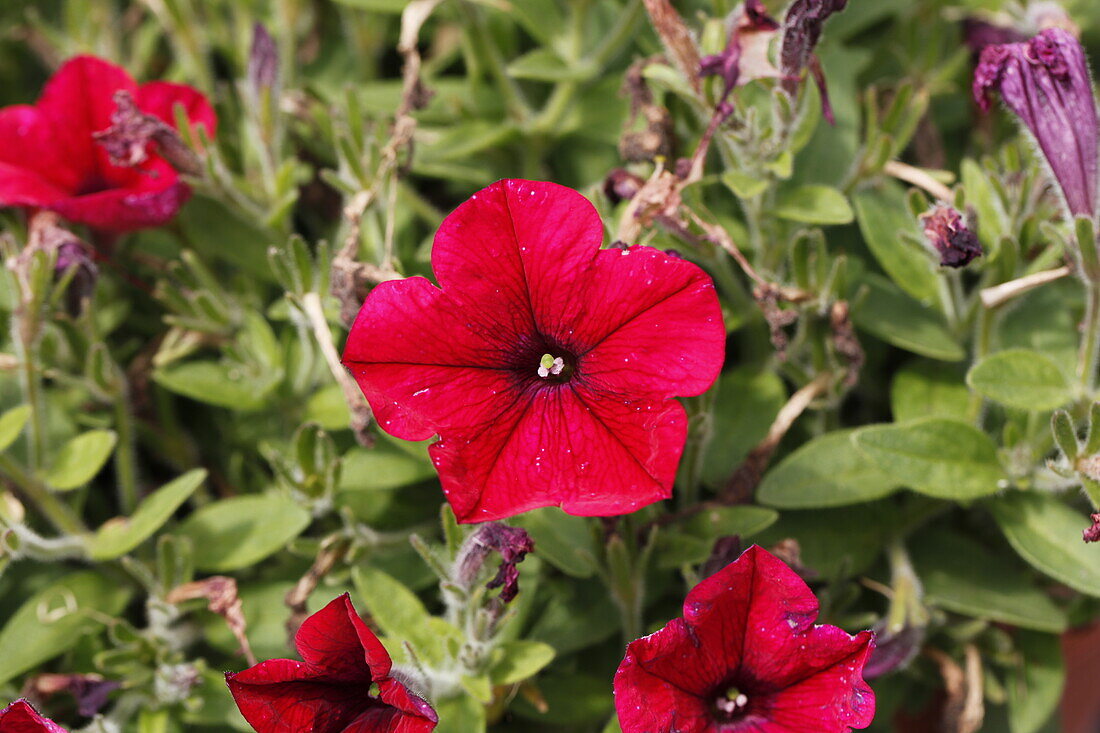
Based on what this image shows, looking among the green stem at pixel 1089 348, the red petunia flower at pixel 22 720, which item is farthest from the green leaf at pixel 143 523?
the green stem at pixel 1089 348

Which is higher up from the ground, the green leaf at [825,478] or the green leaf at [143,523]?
the green leaf at [825,478]

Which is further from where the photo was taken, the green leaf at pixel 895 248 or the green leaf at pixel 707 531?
the green leaf at pixel 895 248

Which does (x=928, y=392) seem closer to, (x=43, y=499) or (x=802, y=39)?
(x=802, y=39)

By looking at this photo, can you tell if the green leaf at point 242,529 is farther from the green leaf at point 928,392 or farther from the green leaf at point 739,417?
the green leaf at point 928,392

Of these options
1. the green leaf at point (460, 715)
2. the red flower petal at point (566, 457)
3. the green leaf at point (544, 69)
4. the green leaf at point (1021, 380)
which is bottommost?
the green leaf at point (460, 715)

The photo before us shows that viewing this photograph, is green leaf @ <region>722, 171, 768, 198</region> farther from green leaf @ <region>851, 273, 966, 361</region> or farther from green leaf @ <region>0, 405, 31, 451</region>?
green leaf @ <region>0, 405, 31, 451</region>

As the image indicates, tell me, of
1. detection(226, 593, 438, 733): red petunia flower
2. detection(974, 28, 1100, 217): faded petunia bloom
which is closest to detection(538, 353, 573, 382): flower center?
detection(226, 593, 438, 733): red petunia flower

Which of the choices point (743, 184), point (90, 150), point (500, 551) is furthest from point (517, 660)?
point (90, 150)
